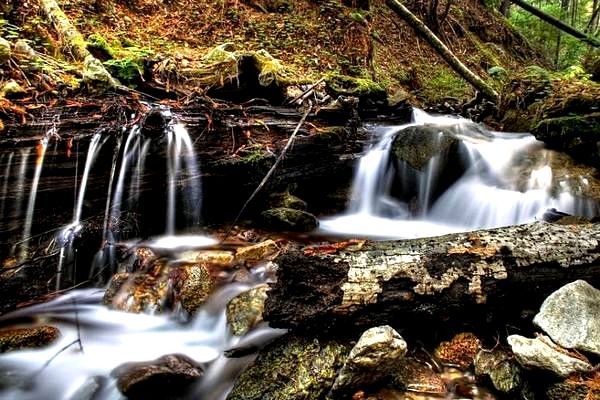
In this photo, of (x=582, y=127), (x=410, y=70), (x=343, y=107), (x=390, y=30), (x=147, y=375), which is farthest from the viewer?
(x=390, y=30)

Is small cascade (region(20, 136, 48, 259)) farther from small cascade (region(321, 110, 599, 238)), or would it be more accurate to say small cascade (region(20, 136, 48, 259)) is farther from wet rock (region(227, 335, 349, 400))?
small cascade (region(321, 110, 599, 238))

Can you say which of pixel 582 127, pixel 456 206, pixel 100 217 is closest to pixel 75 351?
pixel 100 217

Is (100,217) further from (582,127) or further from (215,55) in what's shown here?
(582,127)

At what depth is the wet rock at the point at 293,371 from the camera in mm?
2488

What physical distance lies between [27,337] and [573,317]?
13.1ft

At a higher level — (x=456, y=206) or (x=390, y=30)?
(x=390, y=30)

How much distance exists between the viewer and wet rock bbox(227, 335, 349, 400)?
2488mm

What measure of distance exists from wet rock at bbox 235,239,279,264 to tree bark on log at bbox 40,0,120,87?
2888mm

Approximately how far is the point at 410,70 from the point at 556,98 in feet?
16.3

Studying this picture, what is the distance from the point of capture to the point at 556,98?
22.2 ft

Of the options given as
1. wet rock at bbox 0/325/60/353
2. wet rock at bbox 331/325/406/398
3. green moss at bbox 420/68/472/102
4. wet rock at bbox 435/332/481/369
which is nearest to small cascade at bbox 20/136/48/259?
wet rock at bbox 0/325/60/353

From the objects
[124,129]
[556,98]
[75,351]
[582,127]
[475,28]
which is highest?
[475,28]

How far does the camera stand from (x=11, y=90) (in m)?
4.53

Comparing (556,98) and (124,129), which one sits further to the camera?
(556,98)
